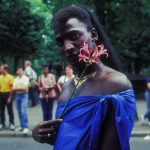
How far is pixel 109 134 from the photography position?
2.06 m

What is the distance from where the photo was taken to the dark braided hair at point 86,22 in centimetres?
225

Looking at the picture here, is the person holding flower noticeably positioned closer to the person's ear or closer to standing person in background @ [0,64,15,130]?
the person's ear

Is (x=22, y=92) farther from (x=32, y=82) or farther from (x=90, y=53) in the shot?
(x=90, y=53)

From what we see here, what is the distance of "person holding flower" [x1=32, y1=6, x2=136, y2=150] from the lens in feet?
6.79

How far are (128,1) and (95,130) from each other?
1590 cm

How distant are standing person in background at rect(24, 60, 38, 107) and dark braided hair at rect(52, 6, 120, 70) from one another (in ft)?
56.2

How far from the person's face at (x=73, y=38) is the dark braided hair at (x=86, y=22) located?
0.07 ft

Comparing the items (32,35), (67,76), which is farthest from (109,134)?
(32,35)

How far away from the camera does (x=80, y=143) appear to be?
2109mm

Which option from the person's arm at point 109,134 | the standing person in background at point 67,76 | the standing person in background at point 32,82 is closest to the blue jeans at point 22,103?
the standing person in background at point 67,76

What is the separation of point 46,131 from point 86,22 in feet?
1.61

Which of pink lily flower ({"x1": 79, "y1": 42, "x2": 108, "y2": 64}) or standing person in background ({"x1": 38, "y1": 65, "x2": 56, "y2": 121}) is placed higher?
pink lily flower ({"x1": 79, "y1": 42, "x2": 108, "y2": 64})

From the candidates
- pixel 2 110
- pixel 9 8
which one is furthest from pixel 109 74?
pixel 9 8

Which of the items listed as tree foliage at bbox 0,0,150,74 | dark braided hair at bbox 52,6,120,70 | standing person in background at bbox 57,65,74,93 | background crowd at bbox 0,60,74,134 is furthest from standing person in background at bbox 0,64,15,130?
dark braided hair at bbox 52,6,120,70
